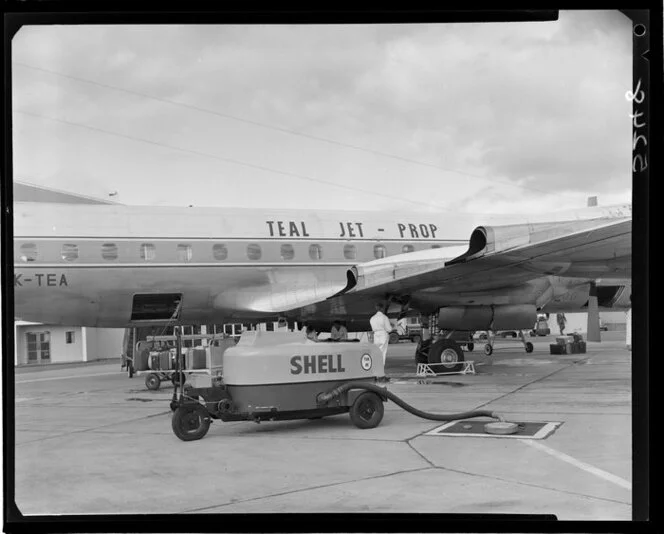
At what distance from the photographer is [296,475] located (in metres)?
5.84

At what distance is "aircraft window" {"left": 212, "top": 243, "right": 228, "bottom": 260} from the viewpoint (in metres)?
14.2

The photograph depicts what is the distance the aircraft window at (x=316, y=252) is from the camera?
48.7 ft

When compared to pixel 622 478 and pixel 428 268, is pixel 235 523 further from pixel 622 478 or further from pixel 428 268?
pixel 428 268

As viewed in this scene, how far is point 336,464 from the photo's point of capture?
6125 mm

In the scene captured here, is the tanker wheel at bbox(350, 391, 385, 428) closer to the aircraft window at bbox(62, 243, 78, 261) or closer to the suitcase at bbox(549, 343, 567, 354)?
the aircraft window at bbox(62, 243, 78, 261)

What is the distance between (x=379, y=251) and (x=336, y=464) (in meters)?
9.52

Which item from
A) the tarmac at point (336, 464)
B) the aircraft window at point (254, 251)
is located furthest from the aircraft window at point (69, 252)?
the tarmac at point (336, 464)

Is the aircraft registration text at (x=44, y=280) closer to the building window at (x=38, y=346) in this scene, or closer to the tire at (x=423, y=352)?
the tire at (x=423, y=352)

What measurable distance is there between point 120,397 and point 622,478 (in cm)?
921

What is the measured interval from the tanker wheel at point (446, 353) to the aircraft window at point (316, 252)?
130 inches

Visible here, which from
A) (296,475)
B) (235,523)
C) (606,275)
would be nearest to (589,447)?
(296,475)

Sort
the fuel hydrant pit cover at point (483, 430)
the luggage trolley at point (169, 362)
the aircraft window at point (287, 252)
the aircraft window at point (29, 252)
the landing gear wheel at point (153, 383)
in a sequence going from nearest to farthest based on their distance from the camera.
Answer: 1. the fuel hydrant pit cover at point (483, 430)
2. the luggage trolley at point (169, 362)
3. the aircraft window at point (29, 252)
4. the landing gear wheel at point (153, 383)
5. the aircraft window at point (287, 252)

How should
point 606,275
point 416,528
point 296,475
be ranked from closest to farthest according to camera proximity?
1. point 416,528
2. point 296,475
3. point 606,275

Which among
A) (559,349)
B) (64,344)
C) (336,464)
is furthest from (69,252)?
(559,349)
